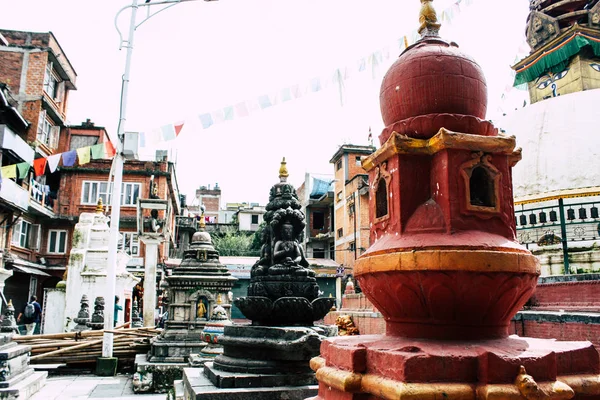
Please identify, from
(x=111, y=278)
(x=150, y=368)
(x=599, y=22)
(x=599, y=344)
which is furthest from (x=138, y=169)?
(x=599, y=344)

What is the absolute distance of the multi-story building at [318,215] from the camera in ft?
151

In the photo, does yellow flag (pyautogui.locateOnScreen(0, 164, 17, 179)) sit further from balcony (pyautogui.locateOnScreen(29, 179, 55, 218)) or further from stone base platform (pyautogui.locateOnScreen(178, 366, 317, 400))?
stone base platform (pyautogui.locateOnScreen(178, 366, 317, 400))

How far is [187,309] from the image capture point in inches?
526

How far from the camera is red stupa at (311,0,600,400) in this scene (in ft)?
9.78

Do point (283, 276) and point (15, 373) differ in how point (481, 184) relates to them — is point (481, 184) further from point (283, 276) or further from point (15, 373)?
point (15, 373)

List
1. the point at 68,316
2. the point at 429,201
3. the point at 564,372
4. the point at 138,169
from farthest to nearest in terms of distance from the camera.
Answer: the point at 138,169
the point at 68,316
the point at 429,201
the point at 564,372

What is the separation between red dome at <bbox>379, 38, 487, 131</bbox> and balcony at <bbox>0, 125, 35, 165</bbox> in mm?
22131

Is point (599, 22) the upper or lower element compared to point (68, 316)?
upper

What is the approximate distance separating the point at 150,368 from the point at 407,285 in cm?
970

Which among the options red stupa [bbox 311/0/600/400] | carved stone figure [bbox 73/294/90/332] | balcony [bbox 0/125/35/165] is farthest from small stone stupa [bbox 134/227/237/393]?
balcony [bbox 0/125/35/165]

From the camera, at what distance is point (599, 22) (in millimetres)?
24531

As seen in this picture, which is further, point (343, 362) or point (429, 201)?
point (429, 201)

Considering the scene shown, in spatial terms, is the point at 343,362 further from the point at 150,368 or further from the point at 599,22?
the point at 599,22

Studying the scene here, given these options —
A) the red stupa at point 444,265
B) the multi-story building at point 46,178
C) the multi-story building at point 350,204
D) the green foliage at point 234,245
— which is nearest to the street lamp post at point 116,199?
the red stupa at point 444,265
